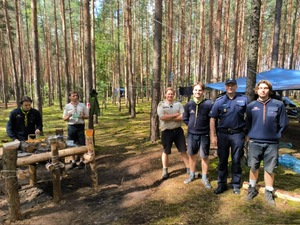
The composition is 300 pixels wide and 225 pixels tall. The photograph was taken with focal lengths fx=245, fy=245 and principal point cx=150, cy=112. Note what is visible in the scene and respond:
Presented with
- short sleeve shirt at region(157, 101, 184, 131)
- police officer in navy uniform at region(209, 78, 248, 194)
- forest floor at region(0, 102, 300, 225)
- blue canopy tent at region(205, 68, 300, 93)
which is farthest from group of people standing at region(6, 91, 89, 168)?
blue canopy tent at region(205, 68, 300, 93)

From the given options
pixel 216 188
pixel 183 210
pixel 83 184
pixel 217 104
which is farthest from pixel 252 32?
pixel 83 184

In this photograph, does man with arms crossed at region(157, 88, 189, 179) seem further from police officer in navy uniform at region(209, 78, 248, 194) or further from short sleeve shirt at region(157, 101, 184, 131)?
police officer in navy uniform at region(209, 78, 248, 194)

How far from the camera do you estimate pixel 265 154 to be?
3.80 metres

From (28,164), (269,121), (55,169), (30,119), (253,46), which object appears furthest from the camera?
(30,119)

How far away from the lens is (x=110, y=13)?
25500mm

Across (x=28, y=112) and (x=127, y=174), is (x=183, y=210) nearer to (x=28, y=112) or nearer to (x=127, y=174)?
(x=127, y=174)

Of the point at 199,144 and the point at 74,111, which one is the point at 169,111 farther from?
the point at 74,111

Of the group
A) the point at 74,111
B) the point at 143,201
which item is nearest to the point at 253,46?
the point at 143,201

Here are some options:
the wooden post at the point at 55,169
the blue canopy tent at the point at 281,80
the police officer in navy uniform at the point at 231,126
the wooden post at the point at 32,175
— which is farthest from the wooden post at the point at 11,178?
the blue canopy tent at the point at 281,80

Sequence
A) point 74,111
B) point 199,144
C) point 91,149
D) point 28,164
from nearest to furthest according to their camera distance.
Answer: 1. point 28,164
2. point 199,144
3. point 91,149
4. point 74,111

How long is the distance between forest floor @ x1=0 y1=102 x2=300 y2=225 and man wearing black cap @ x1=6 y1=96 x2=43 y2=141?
3.93ft

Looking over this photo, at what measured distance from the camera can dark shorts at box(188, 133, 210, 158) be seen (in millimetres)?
4535

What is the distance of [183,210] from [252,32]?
390 cm

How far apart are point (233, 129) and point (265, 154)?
0.62 metres
